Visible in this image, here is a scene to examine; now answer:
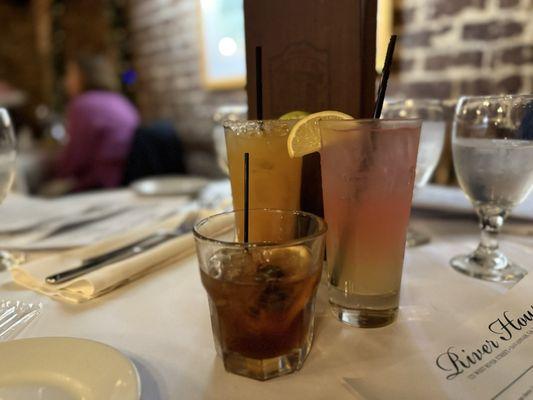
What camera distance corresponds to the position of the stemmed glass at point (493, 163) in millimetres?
674

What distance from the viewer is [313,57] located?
2.41 ft

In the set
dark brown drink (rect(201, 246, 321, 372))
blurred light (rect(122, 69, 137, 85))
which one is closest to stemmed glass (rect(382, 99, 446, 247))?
dark brown drink (rect(201, 246, 321, 372))

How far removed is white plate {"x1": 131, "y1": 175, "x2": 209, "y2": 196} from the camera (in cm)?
144

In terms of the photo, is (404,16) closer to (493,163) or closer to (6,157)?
(493,163)

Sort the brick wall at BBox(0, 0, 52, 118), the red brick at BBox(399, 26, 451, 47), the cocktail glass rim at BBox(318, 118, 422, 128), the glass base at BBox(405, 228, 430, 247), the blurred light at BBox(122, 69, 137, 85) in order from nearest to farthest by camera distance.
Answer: the cocktail glass rim at BBox(318, 118, 422, 128) < the glass base at BBox(405, 228, 430, 247) < the red brick at BBox(399, 26, 451, 47) < the blurred light at BBox(122, 69, 137, 85) < the brick wall at BBox(0, 0, 52, 118)

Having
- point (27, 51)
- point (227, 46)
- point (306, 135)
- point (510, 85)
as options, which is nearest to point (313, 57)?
point (306, 135)

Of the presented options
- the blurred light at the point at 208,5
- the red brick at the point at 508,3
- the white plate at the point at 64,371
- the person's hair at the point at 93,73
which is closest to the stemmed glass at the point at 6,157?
the white plate at the point at 64,371

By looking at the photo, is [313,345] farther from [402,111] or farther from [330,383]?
[402,111]

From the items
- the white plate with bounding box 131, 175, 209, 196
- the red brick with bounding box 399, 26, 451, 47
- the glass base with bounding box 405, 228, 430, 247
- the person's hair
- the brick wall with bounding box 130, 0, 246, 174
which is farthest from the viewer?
the person's hair

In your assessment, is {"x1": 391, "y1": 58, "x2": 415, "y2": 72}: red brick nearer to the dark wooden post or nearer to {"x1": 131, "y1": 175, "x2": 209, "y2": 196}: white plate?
{"x1": 131, "y1": 175, "x2": 209, "y2": 196}: white plate

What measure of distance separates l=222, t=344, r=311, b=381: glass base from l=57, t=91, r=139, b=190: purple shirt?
2.59 m

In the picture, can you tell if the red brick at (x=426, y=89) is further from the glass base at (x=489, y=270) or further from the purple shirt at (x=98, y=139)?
the purple shirt at (x=98, y=139)

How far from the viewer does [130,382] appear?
0.42 meters

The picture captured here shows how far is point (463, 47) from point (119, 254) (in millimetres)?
1650
